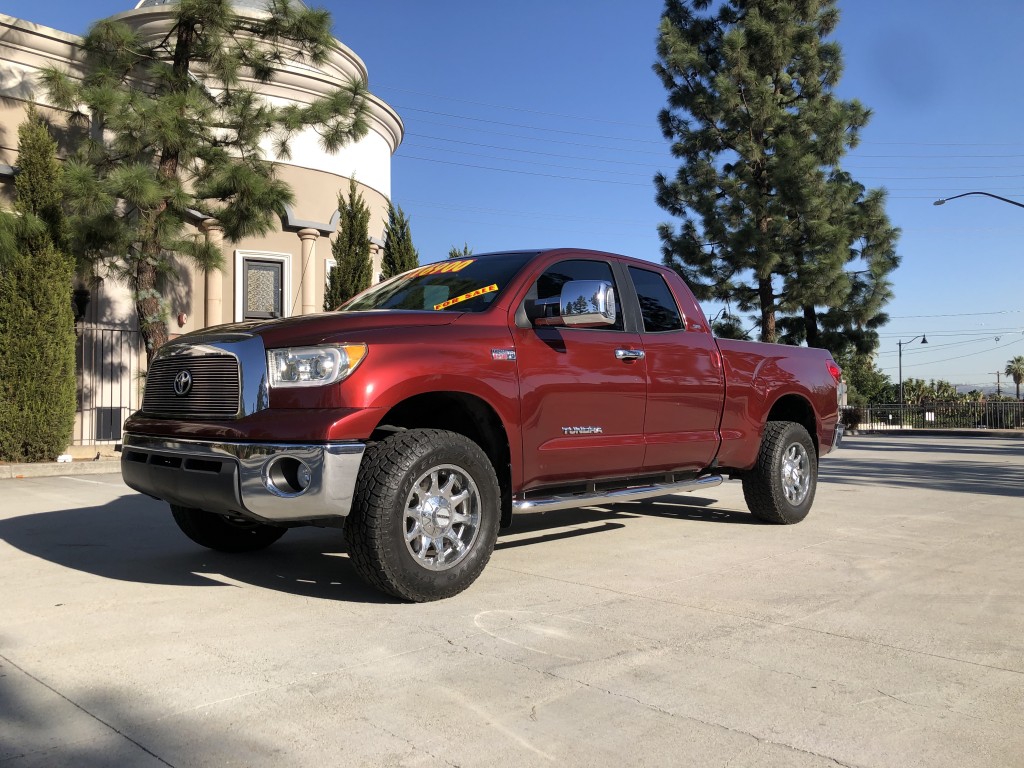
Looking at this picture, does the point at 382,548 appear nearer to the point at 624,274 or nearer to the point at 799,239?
the point at 624,274

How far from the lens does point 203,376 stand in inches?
176

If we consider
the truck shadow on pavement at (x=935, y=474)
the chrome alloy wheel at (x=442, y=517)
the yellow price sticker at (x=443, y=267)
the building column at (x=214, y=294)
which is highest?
the building column at (x=214, y=294)

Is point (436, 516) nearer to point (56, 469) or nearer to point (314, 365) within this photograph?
point (314, 365)

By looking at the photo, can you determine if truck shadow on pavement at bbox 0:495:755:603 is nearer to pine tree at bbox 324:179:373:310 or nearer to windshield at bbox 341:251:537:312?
windshield at bbox 341:251:537:312

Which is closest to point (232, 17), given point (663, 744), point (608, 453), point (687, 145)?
point (608, 453)

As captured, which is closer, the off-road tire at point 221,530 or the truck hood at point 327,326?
the truck hood at point 327,326

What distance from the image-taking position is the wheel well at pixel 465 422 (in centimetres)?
468

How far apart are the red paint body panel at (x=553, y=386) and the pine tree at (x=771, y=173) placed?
20.5m

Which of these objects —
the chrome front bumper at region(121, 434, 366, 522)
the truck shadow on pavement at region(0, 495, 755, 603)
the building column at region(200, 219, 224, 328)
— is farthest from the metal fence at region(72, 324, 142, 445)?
the chrome front bumper at region(121, 434, 366, 522)

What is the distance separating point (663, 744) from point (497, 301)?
289cm

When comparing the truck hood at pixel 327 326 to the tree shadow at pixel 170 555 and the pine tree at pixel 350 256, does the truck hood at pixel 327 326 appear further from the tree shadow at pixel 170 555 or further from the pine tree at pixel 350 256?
the pine tree at pixel 350 256

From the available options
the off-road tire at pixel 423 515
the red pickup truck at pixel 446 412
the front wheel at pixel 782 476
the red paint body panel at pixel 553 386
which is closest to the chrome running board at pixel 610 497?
the red pickup truck at pixel 446 412

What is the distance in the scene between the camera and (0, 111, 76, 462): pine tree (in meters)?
12.4

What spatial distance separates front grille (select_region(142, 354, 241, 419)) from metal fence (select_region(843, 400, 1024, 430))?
1370 inches
